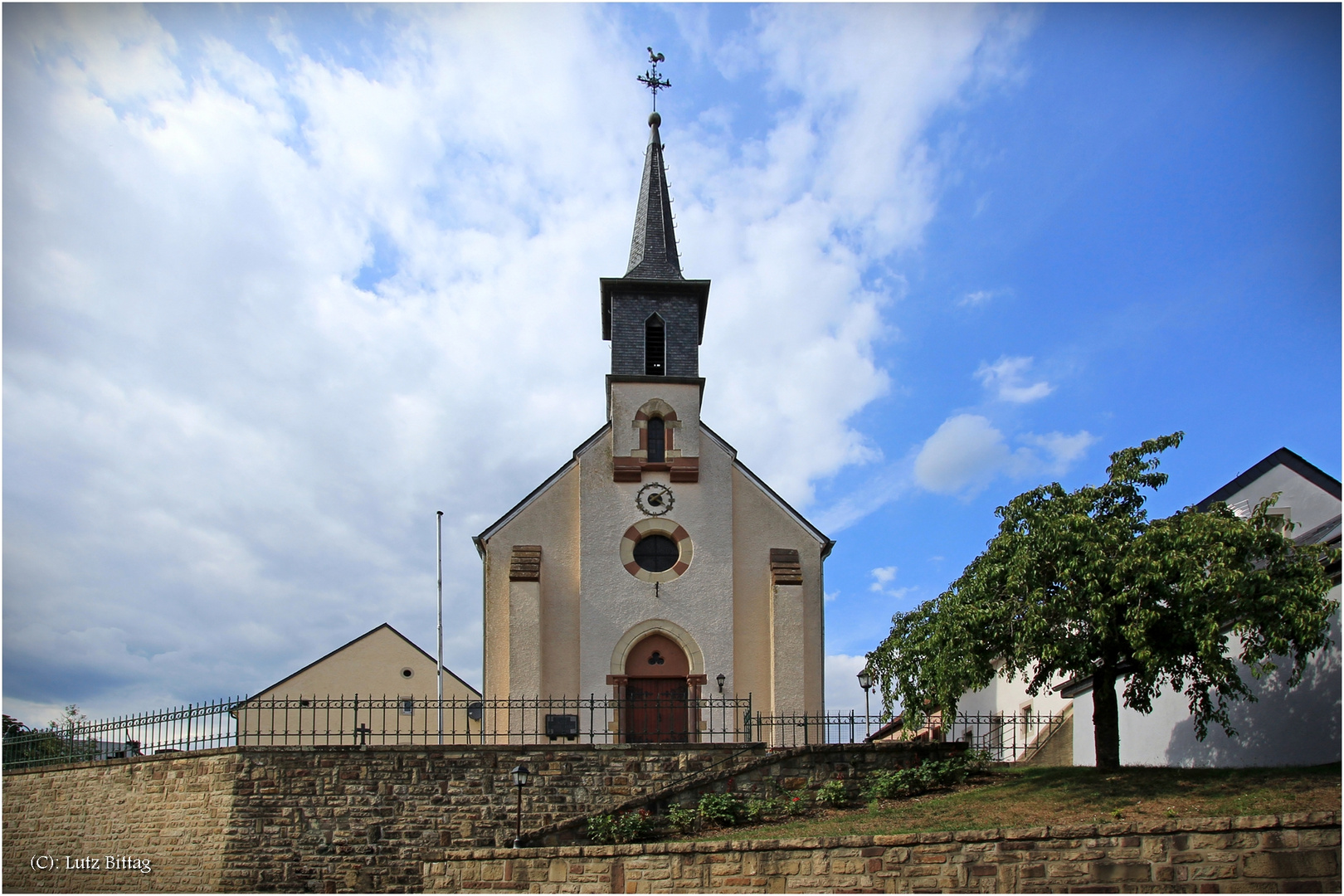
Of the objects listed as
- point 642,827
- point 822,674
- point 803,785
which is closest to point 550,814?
point 642,827

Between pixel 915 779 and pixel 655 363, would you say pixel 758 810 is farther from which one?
pixel 655 363

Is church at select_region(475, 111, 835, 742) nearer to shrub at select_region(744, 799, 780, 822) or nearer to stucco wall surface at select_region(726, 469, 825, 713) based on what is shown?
stucco wall surface at select_region(726, 469, 825, 713)

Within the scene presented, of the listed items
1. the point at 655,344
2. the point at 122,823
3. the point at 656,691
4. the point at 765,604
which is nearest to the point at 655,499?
the point at 765,604

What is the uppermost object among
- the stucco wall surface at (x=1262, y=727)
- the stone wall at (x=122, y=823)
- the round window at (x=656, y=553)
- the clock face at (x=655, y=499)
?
the clock face at (x=655, y=499)

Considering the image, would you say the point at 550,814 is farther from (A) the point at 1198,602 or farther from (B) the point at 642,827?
(A) the point at 1198,602

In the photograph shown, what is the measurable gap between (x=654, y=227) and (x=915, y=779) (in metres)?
15.9

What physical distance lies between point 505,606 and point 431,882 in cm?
848

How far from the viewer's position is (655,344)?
1021 inches

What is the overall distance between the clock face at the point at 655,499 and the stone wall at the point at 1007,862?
34.9 feet

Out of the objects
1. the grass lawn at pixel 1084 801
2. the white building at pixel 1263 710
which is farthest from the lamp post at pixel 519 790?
the white building at pixel 1263 710

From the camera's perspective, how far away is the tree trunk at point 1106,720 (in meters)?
16.2

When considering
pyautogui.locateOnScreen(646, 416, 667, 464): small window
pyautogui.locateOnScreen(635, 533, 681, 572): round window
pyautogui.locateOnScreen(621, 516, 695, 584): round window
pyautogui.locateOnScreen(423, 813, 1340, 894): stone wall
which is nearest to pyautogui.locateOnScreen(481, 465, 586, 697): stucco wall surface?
pyautogui.locateOnScreen(621, 516, 695, 584): round window

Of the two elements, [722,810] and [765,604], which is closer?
[722,810]

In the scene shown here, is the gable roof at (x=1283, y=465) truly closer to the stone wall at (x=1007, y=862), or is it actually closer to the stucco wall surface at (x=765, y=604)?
the stucco wall surface at (x=765, y=604)
